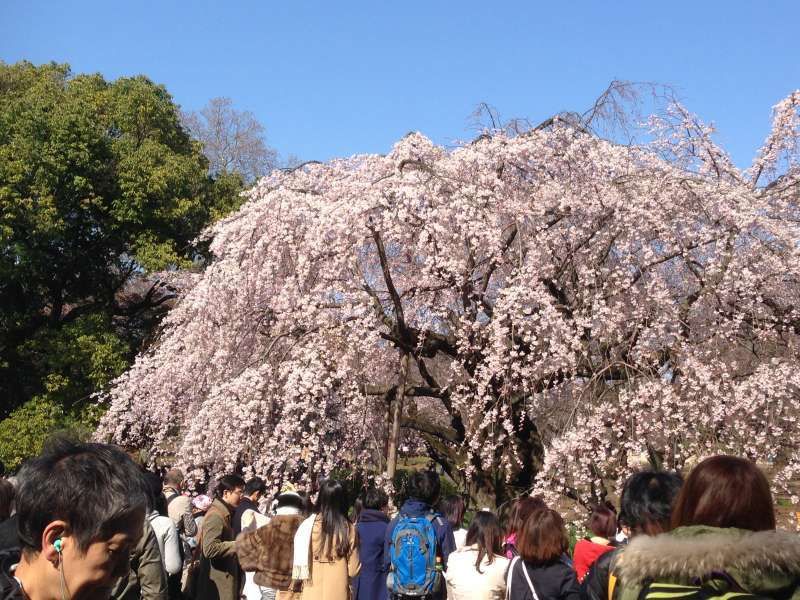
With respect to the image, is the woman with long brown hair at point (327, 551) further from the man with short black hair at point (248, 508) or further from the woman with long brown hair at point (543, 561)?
the woman with long brown hair at point (543, 561)

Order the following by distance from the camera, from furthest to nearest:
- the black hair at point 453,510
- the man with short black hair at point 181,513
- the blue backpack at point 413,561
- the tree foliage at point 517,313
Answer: the tree foliage at point 517,313, the man with short black hair at point 181,513, the black hair at point 453,510, the blue backpack at point 413,561

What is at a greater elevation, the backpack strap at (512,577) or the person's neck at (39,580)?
the person's neck at (39,580)

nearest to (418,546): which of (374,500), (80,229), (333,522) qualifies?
(333,522)

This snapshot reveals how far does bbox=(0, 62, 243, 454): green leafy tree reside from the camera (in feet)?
48.5

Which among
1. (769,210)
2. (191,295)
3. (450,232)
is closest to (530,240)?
(450,232)

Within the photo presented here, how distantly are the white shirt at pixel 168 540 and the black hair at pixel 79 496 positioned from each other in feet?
9.57

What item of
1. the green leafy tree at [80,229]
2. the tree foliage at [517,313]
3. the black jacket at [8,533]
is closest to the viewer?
the black jacket at [8,533]

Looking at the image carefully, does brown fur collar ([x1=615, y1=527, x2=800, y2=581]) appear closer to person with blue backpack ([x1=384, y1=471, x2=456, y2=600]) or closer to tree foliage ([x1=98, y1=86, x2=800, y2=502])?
person with blue backpack ([x1=384, y1=471, x2=456, y2=600])

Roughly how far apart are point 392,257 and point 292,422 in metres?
2.47

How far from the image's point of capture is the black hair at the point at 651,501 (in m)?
3.02

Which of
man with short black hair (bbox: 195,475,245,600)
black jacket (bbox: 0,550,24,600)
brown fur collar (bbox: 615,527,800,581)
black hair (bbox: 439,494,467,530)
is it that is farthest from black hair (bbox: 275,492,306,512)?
brown fur collar (bbox: 615,527,800,581)

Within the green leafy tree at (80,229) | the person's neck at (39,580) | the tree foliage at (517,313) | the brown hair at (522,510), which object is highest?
the green leafy tree at (80,229)

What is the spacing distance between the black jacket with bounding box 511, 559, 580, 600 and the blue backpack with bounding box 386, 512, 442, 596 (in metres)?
0.84

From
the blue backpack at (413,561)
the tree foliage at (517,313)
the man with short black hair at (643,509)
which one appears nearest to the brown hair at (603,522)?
the man with short black hair at (643,509)
